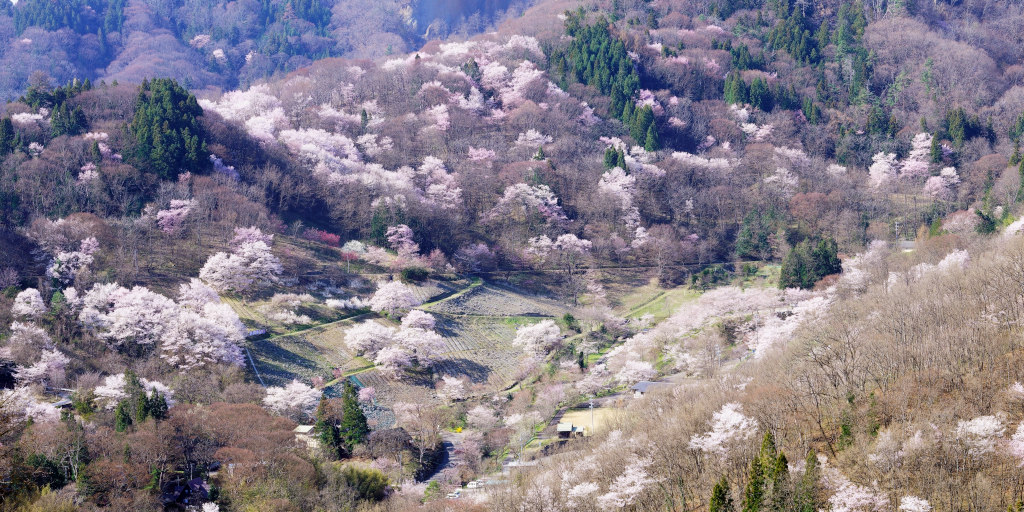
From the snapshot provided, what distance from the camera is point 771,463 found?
33.3 metres

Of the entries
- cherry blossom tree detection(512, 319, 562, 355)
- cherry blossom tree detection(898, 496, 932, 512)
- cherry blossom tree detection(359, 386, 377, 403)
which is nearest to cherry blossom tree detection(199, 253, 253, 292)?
cherry blossom tree detection(359, 386, 377, 403)

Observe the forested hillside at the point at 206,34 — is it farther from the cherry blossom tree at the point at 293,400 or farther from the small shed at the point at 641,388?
the small shed at the point at 641,388

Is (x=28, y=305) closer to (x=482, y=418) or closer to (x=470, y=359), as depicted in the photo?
(x=482, y=418)

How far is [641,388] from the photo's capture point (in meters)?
51.1

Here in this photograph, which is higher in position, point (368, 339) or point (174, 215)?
point (174, 215)

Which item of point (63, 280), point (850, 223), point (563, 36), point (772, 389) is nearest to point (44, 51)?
point (563, 36)

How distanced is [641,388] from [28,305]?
31646 millimetres

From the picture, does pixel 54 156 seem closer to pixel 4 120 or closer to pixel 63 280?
pixel 4 120

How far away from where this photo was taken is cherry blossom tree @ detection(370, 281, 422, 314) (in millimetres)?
62531

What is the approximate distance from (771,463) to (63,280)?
1627 inches

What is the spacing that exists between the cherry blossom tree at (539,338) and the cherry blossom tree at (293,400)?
46.4 feet

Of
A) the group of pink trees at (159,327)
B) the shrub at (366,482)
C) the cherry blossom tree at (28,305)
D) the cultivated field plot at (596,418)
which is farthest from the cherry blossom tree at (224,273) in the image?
the cultivated field plot at (596,418)

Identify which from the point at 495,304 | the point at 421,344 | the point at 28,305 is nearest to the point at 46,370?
the point at 28,305

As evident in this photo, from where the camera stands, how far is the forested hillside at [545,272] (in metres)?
37.3
